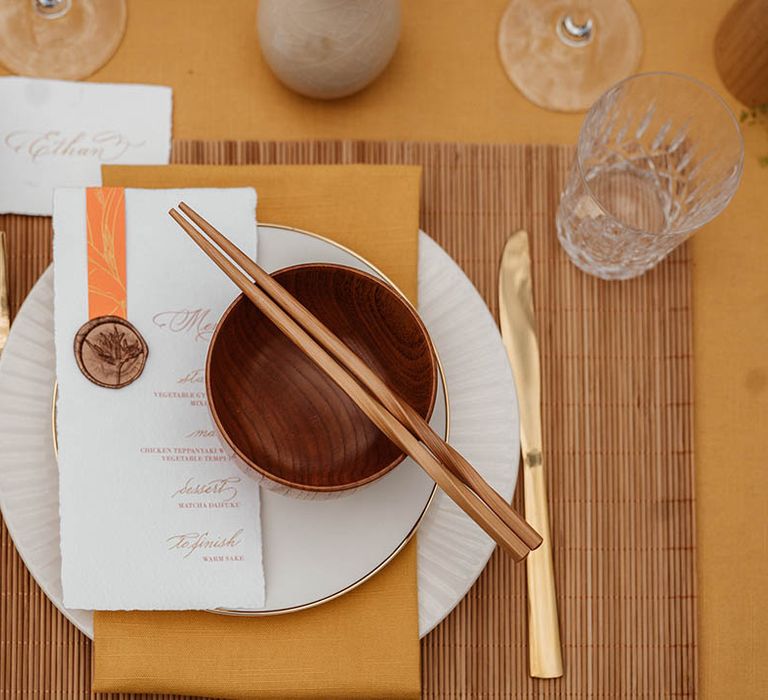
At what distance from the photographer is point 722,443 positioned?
0.63 metres

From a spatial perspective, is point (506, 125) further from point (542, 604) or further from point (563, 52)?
point (542, 604)

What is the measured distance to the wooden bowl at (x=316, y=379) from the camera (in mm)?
518

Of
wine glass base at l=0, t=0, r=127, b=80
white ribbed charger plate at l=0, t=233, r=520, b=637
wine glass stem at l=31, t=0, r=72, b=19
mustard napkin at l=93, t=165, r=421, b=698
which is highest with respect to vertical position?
wine glass stem at l=31, t=0, r=72, b=19

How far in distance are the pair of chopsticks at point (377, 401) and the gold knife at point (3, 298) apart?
0.16 metres

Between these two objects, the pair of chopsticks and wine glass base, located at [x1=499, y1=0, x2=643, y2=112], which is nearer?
the pair of chopsticks

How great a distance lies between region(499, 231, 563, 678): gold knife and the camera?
1.90ft

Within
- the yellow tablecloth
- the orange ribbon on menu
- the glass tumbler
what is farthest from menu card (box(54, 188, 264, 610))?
the glass tumbler

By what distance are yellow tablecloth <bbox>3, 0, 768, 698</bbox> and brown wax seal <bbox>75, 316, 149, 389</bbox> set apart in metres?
0.19

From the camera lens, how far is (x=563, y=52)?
2.11ft

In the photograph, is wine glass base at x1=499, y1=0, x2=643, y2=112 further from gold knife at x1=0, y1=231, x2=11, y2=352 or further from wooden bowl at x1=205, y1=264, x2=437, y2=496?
gold knife at x1=0, y1=231, x2=11, y2=352

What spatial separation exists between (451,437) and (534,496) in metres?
0.09

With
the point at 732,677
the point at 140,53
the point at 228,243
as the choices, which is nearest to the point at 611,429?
the point at 732,677

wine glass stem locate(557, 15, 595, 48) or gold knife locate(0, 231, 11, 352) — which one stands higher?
wine glass stem locate(557, 15, 595, 48)

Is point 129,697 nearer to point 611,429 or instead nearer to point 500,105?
point 611,429
